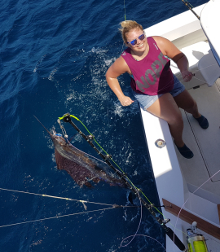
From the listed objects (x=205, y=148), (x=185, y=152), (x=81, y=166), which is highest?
(x=81, y=166)

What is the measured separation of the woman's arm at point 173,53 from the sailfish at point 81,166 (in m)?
1.86

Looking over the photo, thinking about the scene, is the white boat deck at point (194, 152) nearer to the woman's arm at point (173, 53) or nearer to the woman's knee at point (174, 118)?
the woman's knee at point (174, 118)

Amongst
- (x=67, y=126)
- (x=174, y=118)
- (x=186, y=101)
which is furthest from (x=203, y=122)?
(x=67, y=126)

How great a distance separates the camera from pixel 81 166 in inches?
150

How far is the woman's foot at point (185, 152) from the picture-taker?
3081 millimetres

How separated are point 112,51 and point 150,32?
8.31 ft

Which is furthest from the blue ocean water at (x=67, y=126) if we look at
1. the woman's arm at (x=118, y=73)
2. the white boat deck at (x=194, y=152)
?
the woman's arm at (x=118, y=73)

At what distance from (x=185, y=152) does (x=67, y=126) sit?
274cm

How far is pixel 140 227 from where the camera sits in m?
3.43

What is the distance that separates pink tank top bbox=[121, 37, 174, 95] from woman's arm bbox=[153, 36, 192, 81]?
88 mm

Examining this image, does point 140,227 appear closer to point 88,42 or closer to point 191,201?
point 191,201

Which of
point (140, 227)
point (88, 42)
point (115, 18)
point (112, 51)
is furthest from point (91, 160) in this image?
point (115, 18)

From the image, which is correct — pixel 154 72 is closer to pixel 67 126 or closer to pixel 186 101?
pixel 186 101

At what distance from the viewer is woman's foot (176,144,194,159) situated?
10.1 feet
